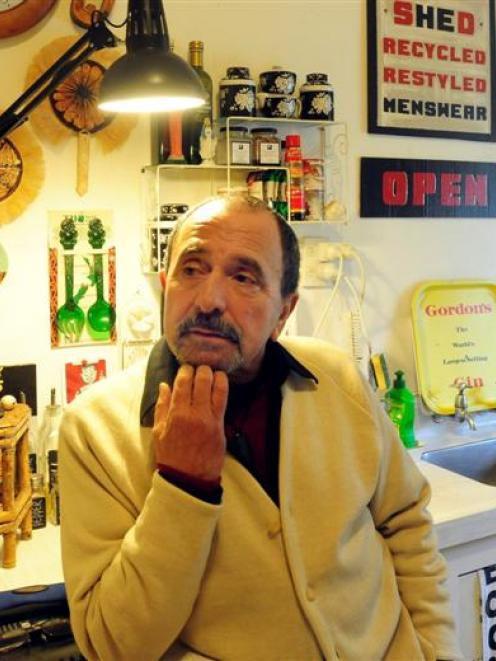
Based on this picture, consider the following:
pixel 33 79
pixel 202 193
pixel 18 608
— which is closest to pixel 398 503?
pixel 18 608

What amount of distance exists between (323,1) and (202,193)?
2.28ft

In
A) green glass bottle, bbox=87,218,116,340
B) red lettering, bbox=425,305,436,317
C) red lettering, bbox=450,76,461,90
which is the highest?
red lettering, bbox=450,76,461,90

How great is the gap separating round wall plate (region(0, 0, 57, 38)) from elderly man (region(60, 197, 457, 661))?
0.84 meters

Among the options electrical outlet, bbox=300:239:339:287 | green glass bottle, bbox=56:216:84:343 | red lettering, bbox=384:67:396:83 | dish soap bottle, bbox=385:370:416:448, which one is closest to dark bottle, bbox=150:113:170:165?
green glass bottle, bbox=56:216:84:343

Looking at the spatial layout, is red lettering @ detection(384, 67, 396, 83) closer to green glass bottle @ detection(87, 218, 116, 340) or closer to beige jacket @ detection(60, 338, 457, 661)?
green glass bottle @ detection(87, 218, 116, 340)

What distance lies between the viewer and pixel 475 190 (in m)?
2.48

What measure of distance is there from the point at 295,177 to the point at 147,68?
2.34 ft

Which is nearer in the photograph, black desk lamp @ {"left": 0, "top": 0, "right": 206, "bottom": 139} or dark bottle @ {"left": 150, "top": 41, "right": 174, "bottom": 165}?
black desk lamp @ {"left": 0, "top": 0, "right": 206, "bottom": 139}

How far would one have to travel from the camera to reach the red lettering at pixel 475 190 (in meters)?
2.46

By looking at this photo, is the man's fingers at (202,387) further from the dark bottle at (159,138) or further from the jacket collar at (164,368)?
the dark bottle at (159,138)

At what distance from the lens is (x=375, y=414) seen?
4.53ft

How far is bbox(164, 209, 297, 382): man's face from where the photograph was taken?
116 centimetres

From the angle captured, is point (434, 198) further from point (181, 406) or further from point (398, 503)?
point (181, 406)

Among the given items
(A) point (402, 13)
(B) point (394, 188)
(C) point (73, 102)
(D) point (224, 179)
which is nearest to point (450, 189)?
(B) point (394, 188)
